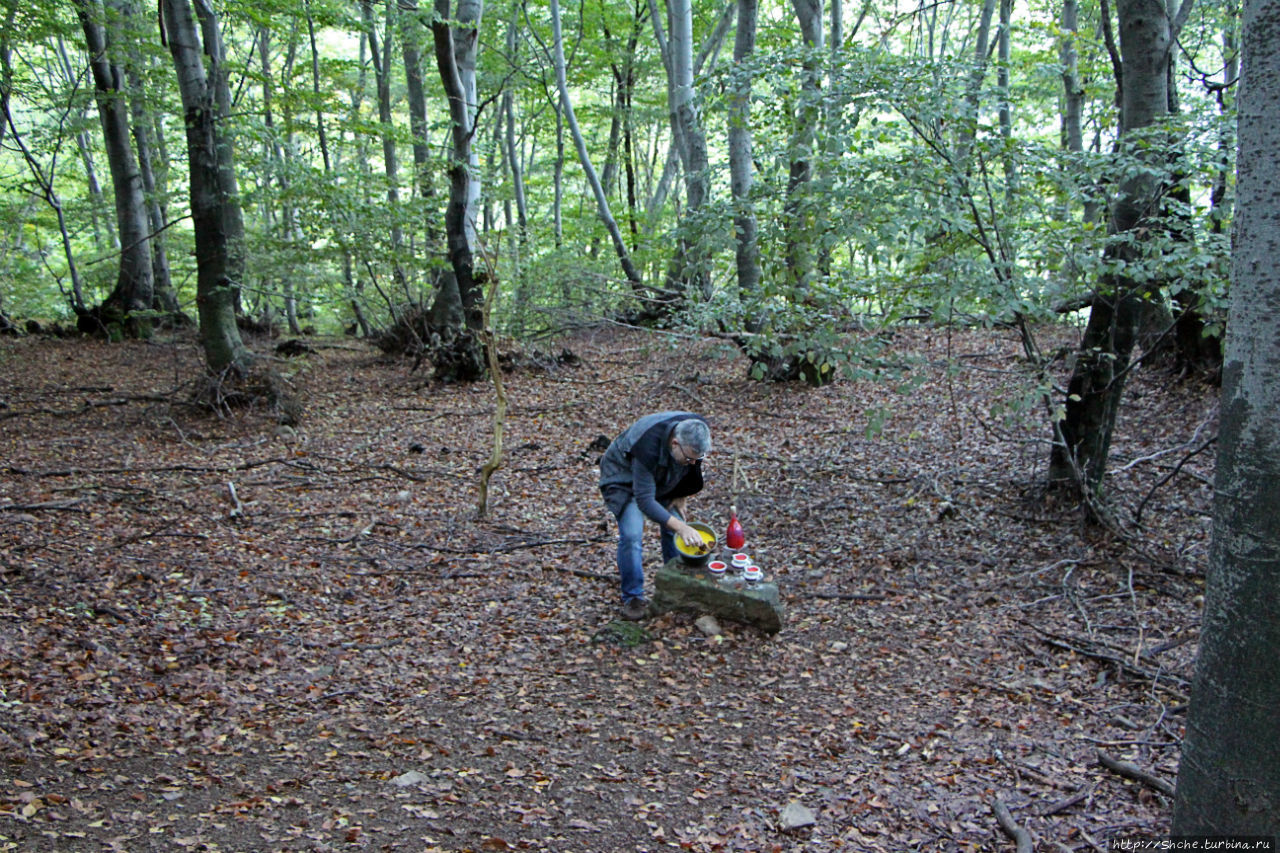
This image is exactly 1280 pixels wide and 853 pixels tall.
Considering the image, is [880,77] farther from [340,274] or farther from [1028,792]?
[340,274]

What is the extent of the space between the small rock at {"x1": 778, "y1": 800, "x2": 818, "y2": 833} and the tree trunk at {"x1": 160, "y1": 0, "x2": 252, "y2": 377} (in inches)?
319

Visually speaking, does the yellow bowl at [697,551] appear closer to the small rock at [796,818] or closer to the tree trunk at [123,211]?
the small rock at [796,818]

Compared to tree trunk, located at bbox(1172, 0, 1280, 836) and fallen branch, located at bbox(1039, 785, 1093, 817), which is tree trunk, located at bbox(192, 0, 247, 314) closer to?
fallen branch, located at bbox(1039, 785, 1093, 817)

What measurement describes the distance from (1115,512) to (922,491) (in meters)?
1.43

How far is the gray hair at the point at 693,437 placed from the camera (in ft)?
14.5

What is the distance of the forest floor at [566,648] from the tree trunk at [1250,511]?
1.12 metres

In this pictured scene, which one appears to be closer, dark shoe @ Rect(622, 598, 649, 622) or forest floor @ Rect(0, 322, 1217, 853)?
forest floor @ Rect(0, 322, 1217, 853)

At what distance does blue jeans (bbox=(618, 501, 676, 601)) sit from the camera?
4.84 metres

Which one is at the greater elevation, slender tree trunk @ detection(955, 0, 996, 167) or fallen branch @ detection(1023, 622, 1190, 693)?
slender tree trunk @ detection(955, 0, 996, 167)

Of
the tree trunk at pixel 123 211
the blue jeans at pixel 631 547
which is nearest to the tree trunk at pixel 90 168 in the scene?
the tree trunk at pixel 123 211

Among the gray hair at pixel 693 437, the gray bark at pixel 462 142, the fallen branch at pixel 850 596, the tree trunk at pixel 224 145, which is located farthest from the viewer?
the gray bark at pixel 462 142

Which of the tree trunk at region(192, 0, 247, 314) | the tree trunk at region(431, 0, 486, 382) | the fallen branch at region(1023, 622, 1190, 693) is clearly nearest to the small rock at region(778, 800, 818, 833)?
the fallen branch at region(1023, 622, 1190, 693)

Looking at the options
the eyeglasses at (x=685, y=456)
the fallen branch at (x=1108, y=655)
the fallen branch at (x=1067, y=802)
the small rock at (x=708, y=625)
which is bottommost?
the fallen branch at (x=1067, y=802)

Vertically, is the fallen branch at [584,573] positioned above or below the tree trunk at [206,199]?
below
